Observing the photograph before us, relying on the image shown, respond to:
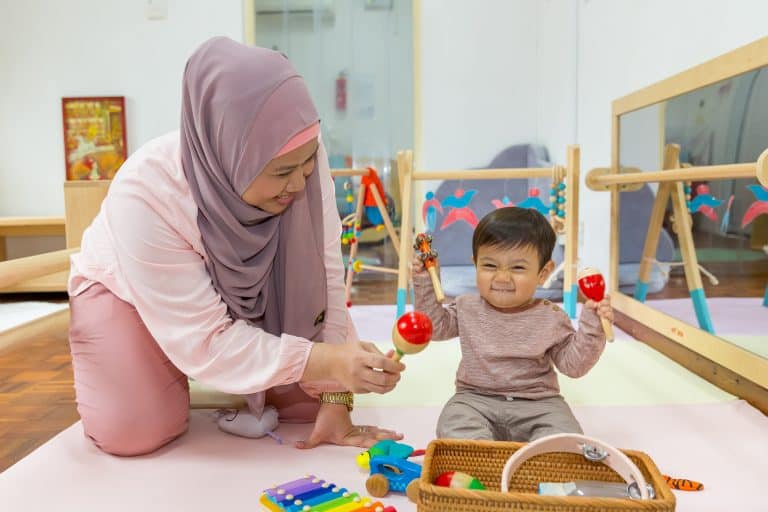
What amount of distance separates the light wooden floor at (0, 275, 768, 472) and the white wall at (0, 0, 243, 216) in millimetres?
1865

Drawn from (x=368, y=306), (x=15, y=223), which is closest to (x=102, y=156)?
(x=15, y=223)

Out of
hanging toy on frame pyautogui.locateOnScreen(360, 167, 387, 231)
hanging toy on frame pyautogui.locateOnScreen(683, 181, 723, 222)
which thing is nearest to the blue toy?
hanging toy on frame pyautogui.locateOnScreen(683, 181, 723, 222)

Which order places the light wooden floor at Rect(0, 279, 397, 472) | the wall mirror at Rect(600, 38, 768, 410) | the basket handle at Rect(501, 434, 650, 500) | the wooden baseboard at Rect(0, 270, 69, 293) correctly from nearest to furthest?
the basket handle at Rect(501, 434, 650, 500) → the light wooden floor at Rect(0, 279, 397, 472) → the wall mirror at Rect(600, 38, 768, 410) → the wooden baseboard at Rect(0, 270, 69, 293)

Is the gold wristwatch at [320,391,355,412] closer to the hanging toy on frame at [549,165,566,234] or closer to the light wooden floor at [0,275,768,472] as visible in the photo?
the light wooden floor at [0,275,768,472]

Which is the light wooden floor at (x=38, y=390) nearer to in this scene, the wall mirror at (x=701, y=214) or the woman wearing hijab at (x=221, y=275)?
the wall mirror at (x=701, y=214)

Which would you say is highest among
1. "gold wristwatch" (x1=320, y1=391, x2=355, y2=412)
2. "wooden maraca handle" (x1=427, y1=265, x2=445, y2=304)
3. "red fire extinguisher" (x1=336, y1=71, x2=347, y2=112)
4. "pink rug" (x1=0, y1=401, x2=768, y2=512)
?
"red fire extinguisher" (x1=336, y1=71, x2=347, y2=112)

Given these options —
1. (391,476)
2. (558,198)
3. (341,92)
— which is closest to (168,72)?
(341,92)

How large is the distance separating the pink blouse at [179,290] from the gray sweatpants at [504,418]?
316 mm

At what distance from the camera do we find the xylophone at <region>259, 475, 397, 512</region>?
1044mm

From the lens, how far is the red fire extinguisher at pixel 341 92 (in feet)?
13.6

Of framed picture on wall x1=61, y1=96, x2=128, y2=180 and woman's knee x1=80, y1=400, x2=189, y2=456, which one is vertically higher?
framed picture on wall x1=61, y1=96, x2=128, y2=180

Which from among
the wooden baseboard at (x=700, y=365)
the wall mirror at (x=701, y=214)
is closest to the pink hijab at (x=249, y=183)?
the wall mirror at (x=701, y=214)

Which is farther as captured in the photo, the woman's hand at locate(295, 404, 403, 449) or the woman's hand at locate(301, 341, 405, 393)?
the woman's hand at locate(295, 404, 403, 449)

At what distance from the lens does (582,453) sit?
1.04m
